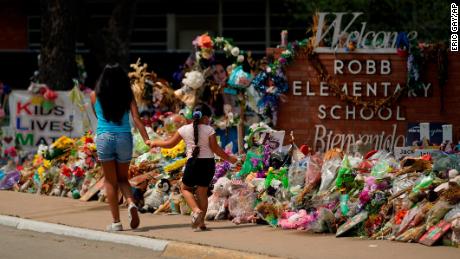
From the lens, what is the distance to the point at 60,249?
380 inches

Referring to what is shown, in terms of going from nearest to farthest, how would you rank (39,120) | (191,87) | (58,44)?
(191,87) < (39,120) < (58,44)

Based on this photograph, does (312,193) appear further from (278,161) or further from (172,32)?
(172,32)

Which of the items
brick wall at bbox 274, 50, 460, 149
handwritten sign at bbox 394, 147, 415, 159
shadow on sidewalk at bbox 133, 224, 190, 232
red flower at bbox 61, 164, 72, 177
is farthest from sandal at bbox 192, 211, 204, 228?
red flower at bbox 61, 164, 72, 177

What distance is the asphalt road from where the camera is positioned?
9.21m

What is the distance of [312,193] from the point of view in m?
10.3

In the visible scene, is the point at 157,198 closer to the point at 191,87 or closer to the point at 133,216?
the point at 133,216

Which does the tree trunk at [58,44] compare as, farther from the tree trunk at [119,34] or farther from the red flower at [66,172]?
the red flower at [66,172]

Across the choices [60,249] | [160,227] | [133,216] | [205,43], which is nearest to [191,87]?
[205,43]

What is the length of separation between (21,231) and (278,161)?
315cm

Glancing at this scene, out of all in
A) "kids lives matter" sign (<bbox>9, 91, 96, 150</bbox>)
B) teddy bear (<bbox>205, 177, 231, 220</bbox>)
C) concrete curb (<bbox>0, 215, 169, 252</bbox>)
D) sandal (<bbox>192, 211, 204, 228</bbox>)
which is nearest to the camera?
concrete curb (<bbox>0, 215, 169, 252</bbox>)

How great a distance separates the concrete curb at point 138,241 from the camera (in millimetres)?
8790

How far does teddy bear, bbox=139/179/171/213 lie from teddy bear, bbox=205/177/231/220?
77 centimetres

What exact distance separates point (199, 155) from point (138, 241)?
1148mm

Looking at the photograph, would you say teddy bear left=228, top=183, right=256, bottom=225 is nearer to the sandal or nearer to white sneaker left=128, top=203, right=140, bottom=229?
the sandal
